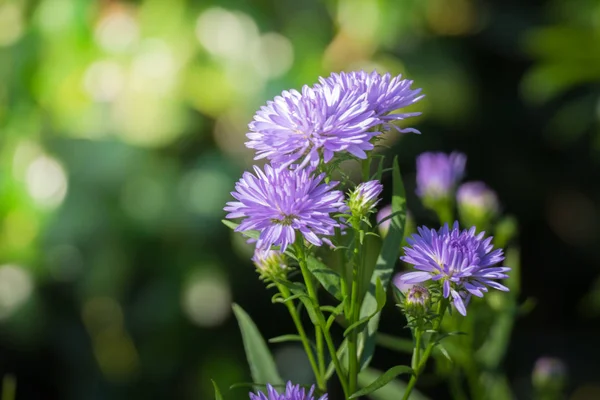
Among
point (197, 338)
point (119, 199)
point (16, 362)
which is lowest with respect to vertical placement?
point (16, 362)

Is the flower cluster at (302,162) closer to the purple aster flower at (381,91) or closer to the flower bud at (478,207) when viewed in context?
the purple aster flower at (381,91)

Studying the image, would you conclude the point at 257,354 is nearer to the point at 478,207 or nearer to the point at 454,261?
the point at 454,261

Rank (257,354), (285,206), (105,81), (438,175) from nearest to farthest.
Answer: (285,206) < (257,354) < (438,175) < (105,81)

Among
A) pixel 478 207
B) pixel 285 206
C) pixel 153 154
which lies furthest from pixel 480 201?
pixel 153 154

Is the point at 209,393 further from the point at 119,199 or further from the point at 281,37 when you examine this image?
the point at 281,37

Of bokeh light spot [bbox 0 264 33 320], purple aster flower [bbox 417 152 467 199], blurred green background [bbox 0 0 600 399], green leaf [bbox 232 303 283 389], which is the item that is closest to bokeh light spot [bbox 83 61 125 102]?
blurred green background [bbox 0 0 600 399]

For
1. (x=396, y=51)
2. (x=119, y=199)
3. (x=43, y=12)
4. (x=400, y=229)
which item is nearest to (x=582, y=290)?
(x=396, y=51)
